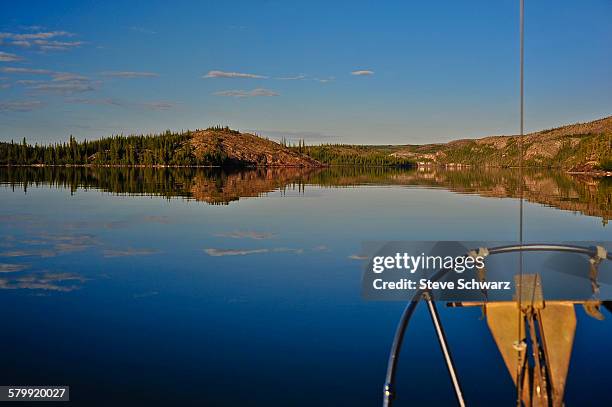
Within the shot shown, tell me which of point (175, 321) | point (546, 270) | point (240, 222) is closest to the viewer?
point (175, 321)

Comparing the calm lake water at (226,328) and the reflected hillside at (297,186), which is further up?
the reflected hillside at (297,186)

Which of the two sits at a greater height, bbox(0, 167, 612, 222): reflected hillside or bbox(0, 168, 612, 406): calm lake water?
bbox(0, 167, 612, 222): reflected hillside

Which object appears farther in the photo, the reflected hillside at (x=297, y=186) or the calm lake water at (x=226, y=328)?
the reflected hillside at (x=297, y=186)

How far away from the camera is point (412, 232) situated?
31125 millimetres

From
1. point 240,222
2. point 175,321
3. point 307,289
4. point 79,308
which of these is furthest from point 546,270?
point 240,222

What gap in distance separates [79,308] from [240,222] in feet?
65.8

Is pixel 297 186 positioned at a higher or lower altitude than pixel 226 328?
higher

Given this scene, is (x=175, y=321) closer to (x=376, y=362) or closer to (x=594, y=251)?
(x=376, y=362)

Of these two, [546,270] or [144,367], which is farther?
[546,270]

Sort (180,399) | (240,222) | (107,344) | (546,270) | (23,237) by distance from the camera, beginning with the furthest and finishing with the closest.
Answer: (240,222) < (23,237) < (546,270) < (107,344) < (180,399)

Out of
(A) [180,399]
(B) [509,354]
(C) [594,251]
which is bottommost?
(A) [180,399]

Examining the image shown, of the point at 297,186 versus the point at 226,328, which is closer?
the point at 226,328

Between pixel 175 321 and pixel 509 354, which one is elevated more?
pixel 509 354

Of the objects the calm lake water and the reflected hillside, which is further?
the reflected hillside
